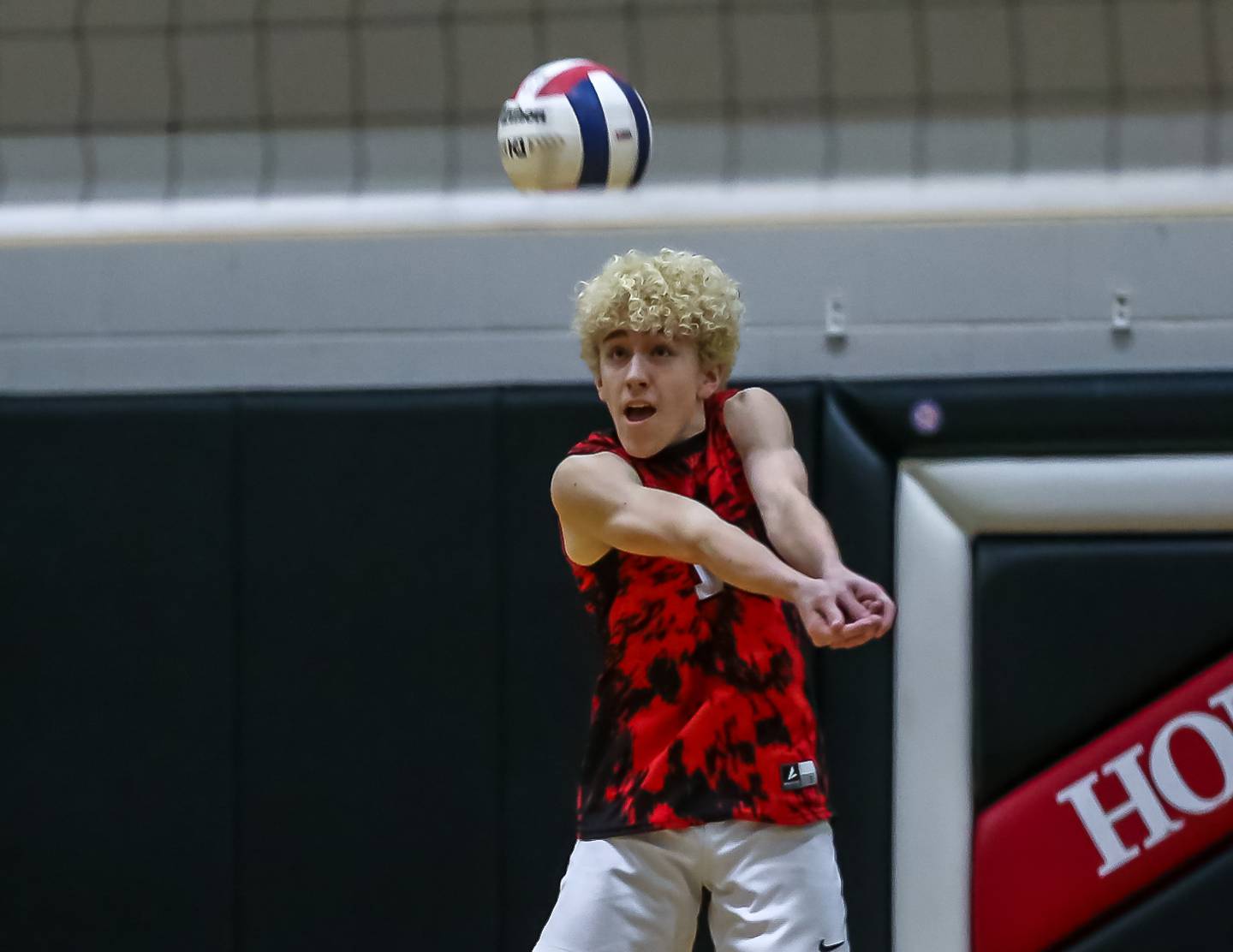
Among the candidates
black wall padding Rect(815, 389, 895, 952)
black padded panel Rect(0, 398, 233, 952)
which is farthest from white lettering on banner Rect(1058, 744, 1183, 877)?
black padded panel Rect(0, 398, 233, 952)

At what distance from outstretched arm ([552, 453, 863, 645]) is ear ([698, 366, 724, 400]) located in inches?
6.7

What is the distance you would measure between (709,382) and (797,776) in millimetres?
618

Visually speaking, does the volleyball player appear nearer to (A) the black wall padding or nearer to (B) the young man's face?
(B) the young man's face

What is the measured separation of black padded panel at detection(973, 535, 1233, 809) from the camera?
3541 mm

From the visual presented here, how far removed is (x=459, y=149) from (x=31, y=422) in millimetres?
1324

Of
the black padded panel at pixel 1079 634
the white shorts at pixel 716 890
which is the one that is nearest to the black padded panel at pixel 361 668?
the black padded panel at pixel 1079 634

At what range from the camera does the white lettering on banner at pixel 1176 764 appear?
3502 millimetres

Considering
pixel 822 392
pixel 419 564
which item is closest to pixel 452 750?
pixel 419 564

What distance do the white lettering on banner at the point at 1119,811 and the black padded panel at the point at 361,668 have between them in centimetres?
131

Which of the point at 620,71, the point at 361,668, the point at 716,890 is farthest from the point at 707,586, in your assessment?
the point at 620,71

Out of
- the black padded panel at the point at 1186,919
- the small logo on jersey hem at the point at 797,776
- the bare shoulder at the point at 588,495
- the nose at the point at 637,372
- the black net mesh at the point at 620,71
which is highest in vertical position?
the black net mesh at the point at 620,71

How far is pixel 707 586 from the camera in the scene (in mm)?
2369

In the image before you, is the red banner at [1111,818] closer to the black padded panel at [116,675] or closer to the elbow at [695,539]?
the elbow at [695,539]

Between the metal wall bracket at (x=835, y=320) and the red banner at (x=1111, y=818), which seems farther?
the metal wall bracket at (x=835, y=320)
